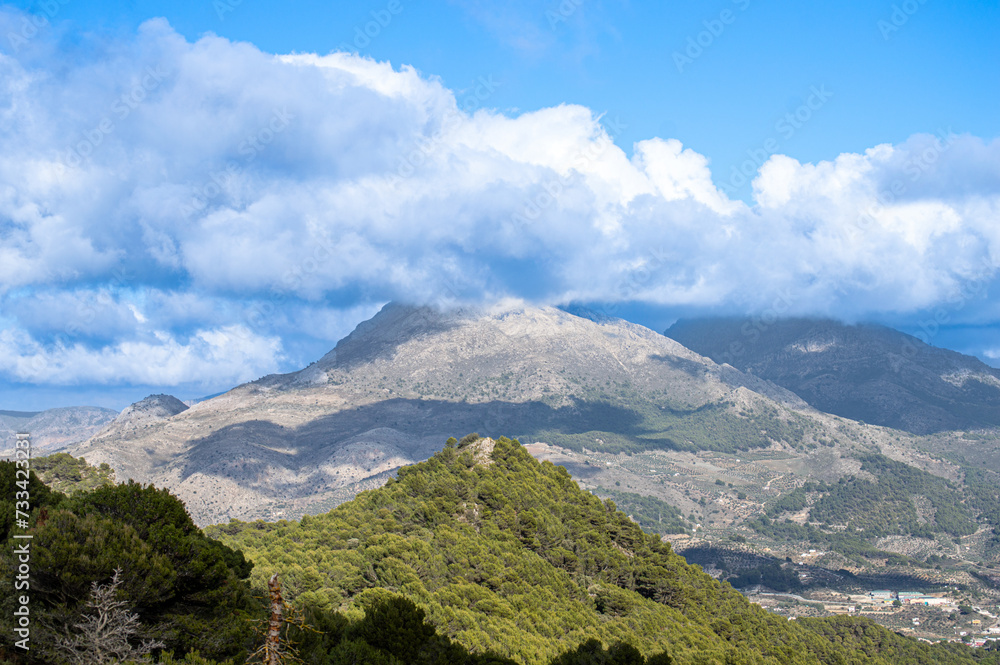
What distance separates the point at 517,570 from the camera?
45.5m

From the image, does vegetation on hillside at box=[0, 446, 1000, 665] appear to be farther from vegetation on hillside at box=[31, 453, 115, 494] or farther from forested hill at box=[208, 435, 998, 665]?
vegetation on hillside at box=[31, 453, 115, 494]

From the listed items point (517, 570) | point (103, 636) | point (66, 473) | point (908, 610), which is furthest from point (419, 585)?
point (908, 610)

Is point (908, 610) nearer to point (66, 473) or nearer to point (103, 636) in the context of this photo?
point (66, 473)

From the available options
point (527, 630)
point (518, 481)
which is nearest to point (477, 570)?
point (527, 630)

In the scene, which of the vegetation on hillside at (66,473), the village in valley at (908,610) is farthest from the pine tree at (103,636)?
the village in valley at (908,610)

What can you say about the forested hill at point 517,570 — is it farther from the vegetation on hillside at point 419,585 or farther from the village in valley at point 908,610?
the village in valley at point 908,610

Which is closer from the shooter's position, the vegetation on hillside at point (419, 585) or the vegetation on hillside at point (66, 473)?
the vegetation on hillside at point (419, 585)

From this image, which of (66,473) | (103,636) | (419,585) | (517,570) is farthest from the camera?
(66,473)

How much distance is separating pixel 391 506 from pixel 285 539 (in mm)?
9215

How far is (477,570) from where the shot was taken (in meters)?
43.1

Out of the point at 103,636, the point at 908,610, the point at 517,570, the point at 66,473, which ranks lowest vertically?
the point at 908,610

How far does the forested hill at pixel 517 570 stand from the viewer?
3694 cm

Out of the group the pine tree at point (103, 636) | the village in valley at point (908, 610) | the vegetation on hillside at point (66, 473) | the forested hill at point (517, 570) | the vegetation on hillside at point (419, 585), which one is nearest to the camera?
the pine tree at point (103, 636)

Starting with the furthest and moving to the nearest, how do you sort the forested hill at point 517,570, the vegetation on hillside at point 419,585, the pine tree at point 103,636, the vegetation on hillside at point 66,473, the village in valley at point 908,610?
the village in valley at point 908,610 < the vegetation on hillside at point 66,473 < the forested hill at point 517,570 < the vegetation on hillside at point 419,585 < the pine tree at point 103,636
